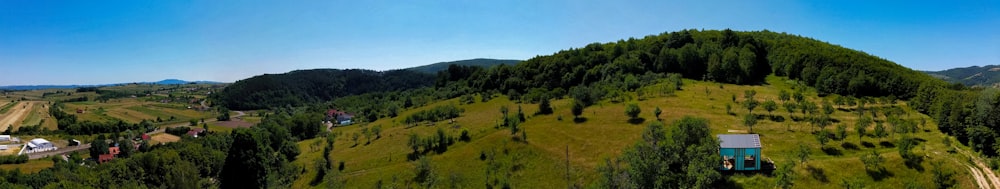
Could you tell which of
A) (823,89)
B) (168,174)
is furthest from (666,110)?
(168,174)

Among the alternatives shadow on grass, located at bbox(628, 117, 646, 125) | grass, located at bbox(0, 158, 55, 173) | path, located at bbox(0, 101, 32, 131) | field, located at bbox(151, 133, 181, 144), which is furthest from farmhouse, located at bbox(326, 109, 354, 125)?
shadow on grass, located at bbox(628, 117, 646, 125)

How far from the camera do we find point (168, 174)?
80000 mm

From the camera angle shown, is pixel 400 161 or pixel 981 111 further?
pixel 400 161

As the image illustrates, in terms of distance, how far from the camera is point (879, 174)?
41.8 meters

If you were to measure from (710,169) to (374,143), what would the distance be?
220 ft

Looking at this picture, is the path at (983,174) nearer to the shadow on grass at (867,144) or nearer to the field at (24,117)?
the shadow on grass at (867,144)

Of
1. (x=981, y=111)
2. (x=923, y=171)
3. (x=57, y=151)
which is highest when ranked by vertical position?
(x=981, y=111)

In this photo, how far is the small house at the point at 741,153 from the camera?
44.4 meters

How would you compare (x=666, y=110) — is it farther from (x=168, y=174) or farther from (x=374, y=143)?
(x=168, y=174)

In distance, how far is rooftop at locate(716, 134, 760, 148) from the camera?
1757 inches

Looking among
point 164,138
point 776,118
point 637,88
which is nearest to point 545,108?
point 637,88

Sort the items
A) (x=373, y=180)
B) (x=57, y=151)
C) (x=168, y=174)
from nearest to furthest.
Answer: (x=373, y=180) → (x=168, y=174) → (x=57, y=151)

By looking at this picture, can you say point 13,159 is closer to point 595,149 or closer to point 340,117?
point 340,117

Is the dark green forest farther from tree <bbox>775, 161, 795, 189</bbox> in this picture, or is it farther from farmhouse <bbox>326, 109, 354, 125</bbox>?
farmhouse <bbox>326, 109, 354, 125</bbox>
